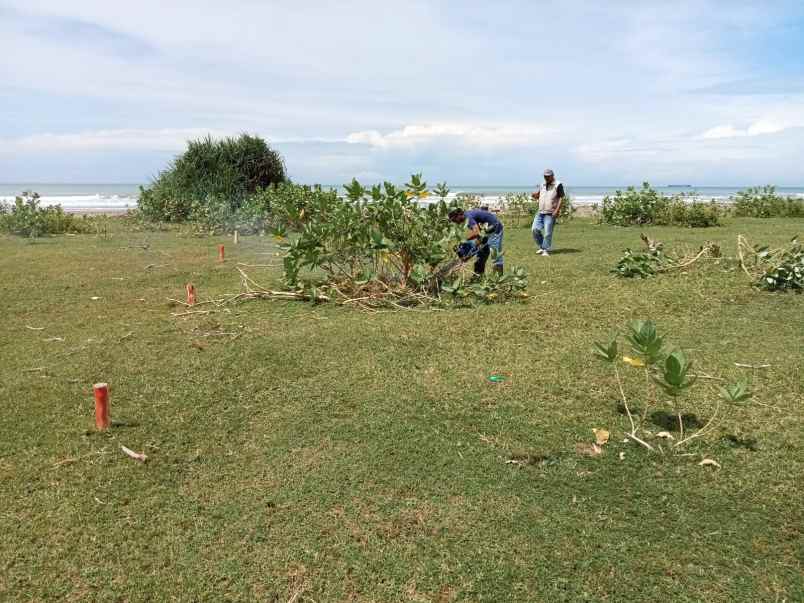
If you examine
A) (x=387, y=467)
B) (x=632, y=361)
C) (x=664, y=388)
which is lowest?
(x=387, y=467)

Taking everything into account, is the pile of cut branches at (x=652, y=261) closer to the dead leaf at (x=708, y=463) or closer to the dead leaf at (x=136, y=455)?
the dead leaf at (x=708, y=463)

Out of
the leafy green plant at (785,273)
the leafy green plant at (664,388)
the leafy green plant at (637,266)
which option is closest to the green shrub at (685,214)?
the leafy green plant at (637,266)

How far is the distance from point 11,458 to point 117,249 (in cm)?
962

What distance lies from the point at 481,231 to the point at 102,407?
4709 millimetres

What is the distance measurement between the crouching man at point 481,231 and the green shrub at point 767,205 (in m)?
14.5

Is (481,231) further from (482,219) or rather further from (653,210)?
(653,210)

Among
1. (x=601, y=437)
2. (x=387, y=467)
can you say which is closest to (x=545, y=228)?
(x=601, y=437)

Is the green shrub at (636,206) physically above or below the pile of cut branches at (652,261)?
above

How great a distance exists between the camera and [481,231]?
7273mm

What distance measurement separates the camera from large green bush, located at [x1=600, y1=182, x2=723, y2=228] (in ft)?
52.6

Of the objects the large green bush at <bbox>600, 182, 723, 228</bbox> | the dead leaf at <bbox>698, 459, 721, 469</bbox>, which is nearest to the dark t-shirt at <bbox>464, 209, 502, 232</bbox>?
the dead leaf at <bbox>698, 459, 721, 469</bbox>

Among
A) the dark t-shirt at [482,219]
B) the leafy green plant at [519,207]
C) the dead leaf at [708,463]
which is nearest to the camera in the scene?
the dead leaf at [708,463]

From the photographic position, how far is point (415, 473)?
11.3ft

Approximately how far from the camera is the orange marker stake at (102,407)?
3773mm
